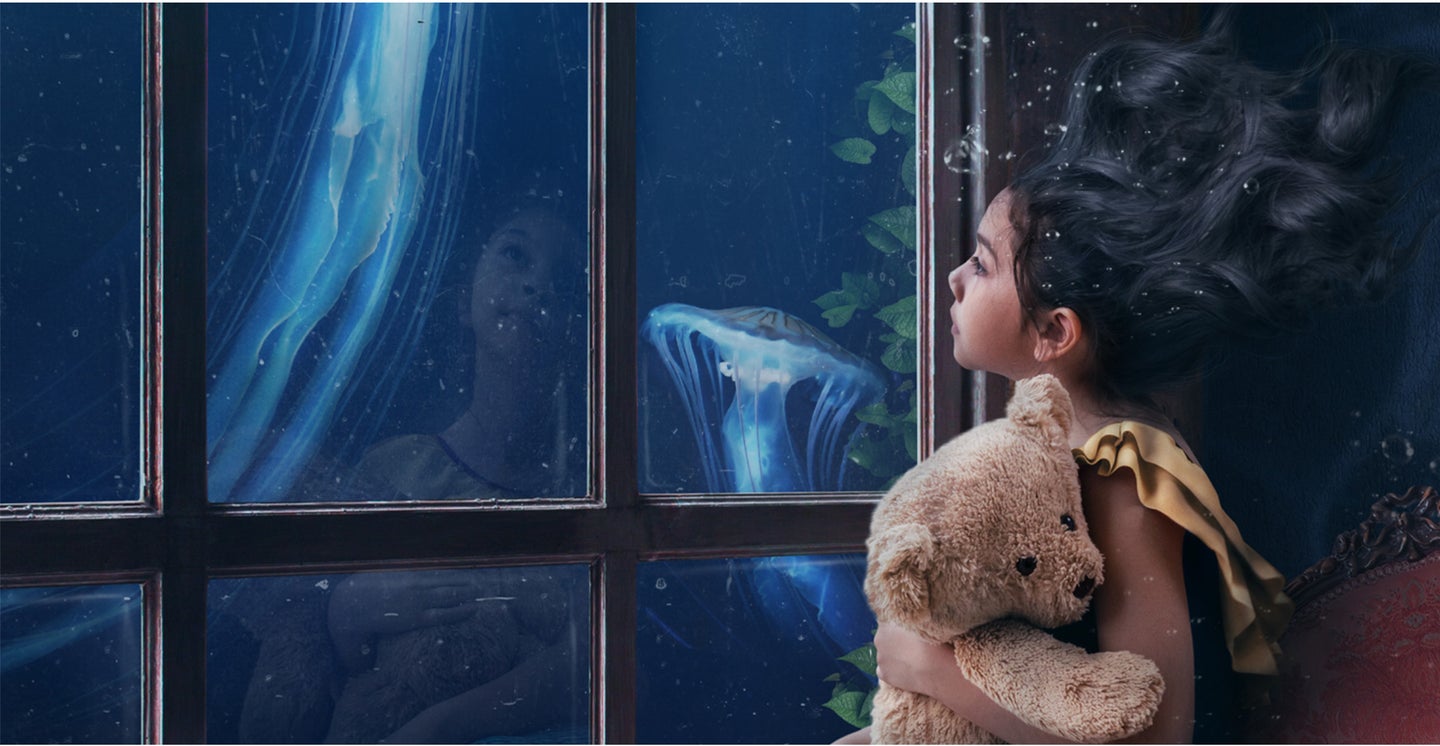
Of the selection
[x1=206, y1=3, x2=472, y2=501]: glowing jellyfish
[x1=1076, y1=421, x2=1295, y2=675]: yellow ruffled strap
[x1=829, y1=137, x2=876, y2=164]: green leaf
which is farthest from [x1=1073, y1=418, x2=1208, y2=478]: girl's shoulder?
[x1=206, y1=3, x2=472, y2=501]: glowing jellyfish

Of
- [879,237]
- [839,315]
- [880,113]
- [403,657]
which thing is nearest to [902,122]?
[880,113]

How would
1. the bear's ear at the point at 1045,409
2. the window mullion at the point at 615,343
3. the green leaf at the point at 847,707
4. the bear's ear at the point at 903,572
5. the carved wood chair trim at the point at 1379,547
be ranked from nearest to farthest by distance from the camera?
the bear's ear at the point at 903,572, the bear's ear at the point at 1045,409, the carved wood chair trim at the point at 1379,547, the window mullion at the point at 615,343, the green leaf at the point at 847,707

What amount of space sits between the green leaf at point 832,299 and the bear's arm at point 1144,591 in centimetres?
50

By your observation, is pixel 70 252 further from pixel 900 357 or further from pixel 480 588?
pixel 900 357

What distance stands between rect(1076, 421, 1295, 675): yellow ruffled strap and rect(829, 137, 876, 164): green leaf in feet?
1.77

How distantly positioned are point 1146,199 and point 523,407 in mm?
694

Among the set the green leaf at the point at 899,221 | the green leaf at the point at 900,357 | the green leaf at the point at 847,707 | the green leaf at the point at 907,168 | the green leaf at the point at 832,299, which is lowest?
the green leaf at the point at 847,707

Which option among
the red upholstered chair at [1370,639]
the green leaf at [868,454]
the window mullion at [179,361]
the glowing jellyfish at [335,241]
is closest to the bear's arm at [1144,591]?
the red upholstered chair at [1370,639]

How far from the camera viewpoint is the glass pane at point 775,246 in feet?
4.20

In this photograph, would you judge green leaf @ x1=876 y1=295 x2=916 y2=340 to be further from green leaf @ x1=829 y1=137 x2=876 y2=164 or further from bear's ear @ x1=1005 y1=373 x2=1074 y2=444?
bear's ear @ x1=1005 y1=373 x2=1074 y2=444

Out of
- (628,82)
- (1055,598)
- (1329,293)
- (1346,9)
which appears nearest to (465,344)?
(628,82)

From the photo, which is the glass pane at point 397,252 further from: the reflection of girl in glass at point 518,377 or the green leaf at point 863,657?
the green leaf at point 863,657

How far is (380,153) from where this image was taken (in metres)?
1.18

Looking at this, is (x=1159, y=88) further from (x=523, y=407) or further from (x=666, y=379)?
(x=523, y=407)
